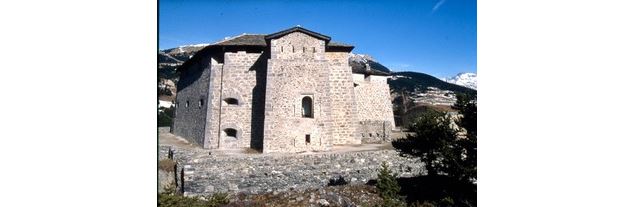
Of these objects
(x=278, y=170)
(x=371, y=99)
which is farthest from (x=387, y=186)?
(x=371, y=99)

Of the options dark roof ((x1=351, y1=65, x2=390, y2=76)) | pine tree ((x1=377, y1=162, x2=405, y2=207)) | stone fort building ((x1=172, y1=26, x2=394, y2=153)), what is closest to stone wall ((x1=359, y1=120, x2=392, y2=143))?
stone fort building ((x1=172, y1=26, x2=394, y2=153))

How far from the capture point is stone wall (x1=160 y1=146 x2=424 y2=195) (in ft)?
16.5

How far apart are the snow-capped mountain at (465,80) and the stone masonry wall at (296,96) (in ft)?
8.54

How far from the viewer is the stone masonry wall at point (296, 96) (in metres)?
6.97

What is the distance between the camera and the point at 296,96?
705 centimetres

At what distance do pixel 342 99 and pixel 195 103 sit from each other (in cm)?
291

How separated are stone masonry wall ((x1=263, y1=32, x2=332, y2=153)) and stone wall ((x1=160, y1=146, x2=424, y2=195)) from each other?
3.62ft

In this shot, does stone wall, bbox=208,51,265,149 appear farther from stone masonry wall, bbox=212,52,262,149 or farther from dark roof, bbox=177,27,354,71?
dark roof, bbox=177,27,354,71

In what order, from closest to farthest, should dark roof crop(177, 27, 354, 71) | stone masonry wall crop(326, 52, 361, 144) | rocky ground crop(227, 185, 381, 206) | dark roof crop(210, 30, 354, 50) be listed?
rocky ground crop(227, 185, 381, 206) → dark roof crop(177, 27, 354, 71) → dark roof crop(210, 30, 354, 50) → stone masonry wall crop(326, 52, 361, 144)

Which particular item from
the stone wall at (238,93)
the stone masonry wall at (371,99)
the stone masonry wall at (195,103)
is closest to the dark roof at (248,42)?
the stone wall at (238,93)

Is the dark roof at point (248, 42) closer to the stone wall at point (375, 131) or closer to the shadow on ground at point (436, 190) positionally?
the stone wall at point (375, 131)
